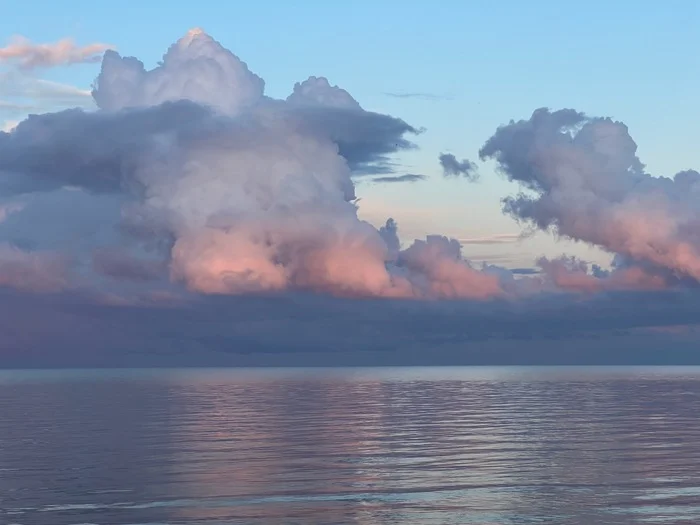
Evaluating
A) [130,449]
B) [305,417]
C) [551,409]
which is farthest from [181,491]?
[551,409]

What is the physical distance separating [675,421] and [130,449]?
55715mm

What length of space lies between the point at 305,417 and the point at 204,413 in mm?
15330

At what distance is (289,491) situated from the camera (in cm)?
5134

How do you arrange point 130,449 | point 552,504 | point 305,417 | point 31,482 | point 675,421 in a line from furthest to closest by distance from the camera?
1. point 305,417
2. point 675,421
3. point 130,449
4. point 31,482
5. point 552,504

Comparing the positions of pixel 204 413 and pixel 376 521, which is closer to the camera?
pixel 376 521

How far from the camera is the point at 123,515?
149 ft

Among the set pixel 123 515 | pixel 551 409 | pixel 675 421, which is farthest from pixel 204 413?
pixel 123 515

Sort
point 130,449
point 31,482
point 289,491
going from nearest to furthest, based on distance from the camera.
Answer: point 289,491 < point 31,482 < point 130,449

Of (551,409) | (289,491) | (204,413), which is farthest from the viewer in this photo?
(551,409)

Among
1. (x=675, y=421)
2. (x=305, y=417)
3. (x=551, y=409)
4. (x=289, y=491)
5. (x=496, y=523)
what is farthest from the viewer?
(x=551, y=409)

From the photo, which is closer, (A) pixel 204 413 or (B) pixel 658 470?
(B) pixel 658 470

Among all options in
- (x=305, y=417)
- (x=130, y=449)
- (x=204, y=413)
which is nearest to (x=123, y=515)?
(x=130, y=449)

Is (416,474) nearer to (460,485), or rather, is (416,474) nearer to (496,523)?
(460,485)

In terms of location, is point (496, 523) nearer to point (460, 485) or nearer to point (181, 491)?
point (460, 485)
